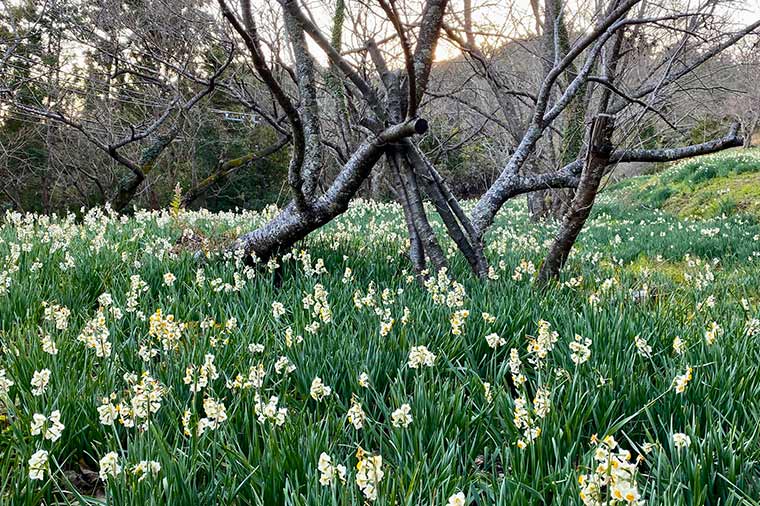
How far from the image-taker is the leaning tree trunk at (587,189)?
158 inches

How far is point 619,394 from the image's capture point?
2168 mm

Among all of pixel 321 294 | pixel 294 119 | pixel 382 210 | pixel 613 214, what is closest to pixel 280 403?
pixel 321 294

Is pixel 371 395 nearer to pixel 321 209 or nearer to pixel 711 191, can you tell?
pixel 321 209

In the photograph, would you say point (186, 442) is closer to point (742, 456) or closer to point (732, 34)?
point (742, 456)

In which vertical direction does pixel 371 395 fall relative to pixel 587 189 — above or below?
below

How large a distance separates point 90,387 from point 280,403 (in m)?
0.77

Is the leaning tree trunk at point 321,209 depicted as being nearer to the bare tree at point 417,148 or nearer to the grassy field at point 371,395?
the bare tree at point 417,148

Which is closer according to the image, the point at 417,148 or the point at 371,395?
the point at 371,395

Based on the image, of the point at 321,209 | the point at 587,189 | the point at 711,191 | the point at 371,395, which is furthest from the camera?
the point at 711,191

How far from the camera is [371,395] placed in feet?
7.69

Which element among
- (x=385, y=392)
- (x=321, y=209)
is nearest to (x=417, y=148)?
(x=321, y=209)

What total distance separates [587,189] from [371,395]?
8.84ft

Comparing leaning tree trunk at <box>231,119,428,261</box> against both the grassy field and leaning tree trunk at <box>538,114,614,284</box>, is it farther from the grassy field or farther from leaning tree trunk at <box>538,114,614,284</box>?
leaning tree trunk at <box>538,114,614,284</box>

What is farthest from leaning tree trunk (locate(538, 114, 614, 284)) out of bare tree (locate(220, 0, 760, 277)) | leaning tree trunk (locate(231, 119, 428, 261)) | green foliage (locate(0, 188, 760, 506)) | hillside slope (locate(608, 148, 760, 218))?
hillside slope (locate(608, 148, 760, 218))
